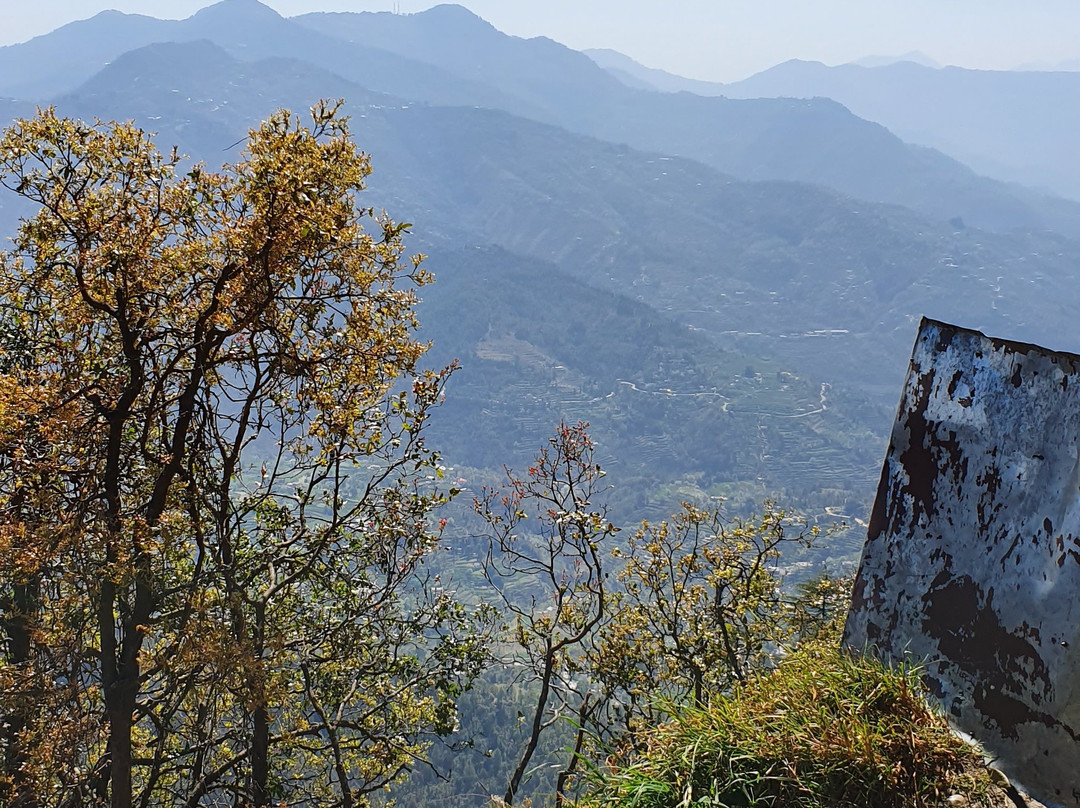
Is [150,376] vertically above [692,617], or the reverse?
[150,376]

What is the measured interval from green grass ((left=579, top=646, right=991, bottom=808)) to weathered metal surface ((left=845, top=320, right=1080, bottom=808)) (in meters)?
0.24

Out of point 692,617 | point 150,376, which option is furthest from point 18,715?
point 692,617

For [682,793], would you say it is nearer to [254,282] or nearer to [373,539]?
[254,282]

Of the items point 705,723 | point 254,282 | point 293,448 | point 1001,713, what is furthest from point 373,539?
point 1001,713

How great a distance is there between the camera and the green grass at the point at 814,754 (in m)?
3.32

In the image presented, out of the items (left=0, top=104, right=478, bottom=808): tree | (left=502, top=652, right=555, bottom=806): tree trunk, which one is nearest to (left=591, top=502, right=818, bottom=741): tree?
(left=502, top=652, right=555, bottom=806): tree trunk

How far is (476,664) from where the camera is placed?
9.87 metres

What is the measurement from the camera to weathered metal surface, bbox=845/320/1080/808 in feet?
11.3

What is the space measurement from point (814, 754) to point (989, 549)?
1.21 m

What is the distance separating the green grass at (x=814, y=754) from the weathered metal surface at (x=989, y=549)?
0.80 ft

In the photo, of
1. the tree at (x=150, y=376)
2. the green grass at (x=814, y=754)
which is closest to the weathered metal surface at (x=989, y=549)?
the green grass at (x=814, y=754)

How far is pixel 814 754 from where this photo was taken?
11.1 ft

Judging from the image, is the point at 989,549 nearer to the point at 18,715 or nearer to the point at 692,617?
the point at 18,715

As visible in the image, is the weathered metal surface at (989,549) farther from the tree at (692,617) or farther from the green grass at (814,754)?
the tree at (692,617)
